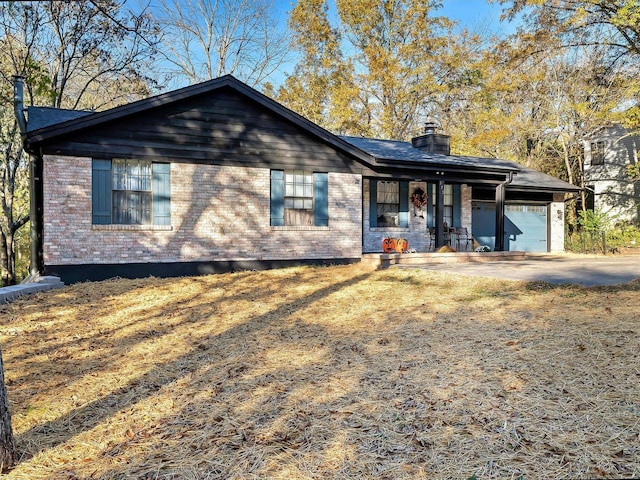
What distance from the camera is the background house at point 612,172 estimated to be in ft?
82.5

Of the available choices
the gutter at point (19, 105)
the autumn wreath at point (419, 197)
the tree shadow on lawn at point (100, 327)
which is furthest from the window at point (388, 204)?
the gutter at point (19, 105)

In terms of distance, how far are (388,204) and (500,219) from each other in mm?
3867

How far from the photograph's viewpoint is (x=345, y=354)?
4867 mm

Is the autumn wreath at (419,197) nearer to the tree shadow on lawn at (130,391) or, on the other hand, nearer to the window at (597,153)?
the tree shadow on lawn at (130,391)

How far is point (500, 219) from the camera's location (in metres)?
15.7

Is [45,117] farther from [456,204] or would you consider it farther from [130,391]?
[456,204]

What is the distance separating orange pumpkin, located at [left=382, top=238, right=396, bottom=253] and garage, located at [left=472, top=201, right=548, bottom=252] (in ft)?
14.2

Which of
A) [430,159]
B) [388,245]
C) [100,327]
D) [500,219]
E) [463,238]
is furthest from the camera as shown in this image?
[463,238]

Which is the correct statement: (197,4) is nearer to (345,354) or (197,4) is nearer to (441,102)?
(441,102)

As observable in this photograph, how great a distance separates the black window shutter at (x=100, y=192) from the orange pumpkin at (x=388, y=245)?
783 cm

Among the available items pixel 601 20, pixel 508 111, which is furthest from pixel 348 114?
pixel 601 20

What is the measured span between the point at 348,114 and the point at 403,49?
4599 millimetres

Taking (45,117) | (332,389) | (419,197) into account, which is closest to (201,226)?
(45,117)

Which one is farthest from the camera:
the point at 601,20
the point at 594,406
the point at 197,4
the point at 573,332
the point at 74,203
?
the point at 197,4
